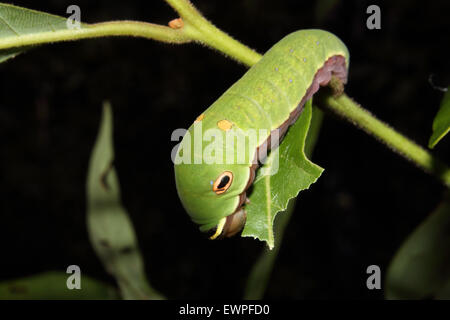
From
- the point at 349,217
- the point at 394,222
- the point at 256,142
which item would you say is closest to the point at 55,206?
the point at 349,217

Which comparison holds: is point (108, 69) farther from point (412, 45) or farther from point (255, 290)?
point (255, 290)

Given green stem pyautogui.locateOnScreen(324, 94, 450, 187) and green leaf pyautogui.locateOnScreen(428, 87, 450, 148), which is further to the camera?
green stem pyautogui.locateOnScreen(324, 94, 450, 187)

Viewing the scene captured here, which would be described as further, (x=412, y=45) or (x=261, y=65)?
(x=412, y=45)

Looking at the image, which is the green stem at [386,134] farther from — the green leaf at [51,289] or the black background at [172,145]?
the black background at [172,145]

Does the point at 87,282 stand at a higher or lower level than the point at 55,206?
lower

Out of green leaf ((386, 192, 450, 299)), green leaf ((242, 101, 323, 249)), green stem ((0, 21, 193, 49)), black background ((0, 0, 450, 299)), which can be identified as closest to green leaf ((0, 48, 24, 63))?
green stem ((0, 21, 193, 49))

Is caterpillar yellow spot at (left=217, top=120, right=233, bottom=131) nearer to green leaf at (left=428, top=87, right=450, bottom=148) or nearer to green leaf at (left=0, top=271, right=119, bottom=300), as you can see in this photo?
green leaf at (left=428, top=87, right=450, bottom=148)
